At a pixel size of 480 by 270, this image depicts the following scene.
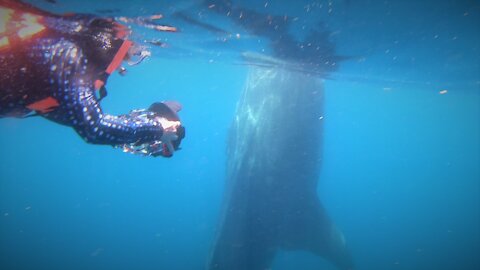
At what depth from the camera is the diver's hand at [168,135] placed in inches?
135

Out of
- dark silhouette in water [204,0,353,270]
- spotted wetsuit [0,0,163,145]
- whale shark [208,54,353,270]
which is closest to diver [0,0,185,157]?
spotted wetsuit [0,0,163,145]

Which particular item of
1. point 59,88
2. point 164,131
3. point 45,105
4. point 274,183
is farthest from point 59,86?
point 274,183

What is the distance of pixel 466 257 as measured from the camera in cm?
3000

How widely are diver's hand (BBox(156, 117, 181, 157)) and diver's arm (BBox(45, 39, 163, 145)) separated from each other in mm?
334

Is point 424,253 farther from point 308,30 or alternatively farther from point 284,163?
point 308,30

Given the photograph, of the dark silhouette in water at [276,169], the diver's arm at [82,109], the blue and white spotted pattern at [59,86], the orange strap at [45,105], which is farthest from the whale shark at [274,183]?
the orange strap at [45,105]

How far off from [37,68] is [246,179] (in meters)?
9.37

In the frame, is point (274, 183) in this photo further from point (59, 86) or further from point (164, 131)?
point (59, 86)

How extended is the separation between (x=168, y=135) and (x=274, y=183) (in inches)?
340

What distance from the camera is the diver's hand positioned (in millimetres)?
3428

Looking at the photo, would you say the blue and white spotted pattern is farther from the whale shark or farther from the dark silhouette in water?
the whale shark

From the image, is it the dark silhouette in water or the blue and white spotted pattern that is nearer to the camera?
the blue and white spotted pattern

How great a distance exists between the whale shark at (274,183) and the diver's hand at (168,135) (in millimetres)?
8059

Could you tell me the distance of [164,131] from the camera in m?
3.40
